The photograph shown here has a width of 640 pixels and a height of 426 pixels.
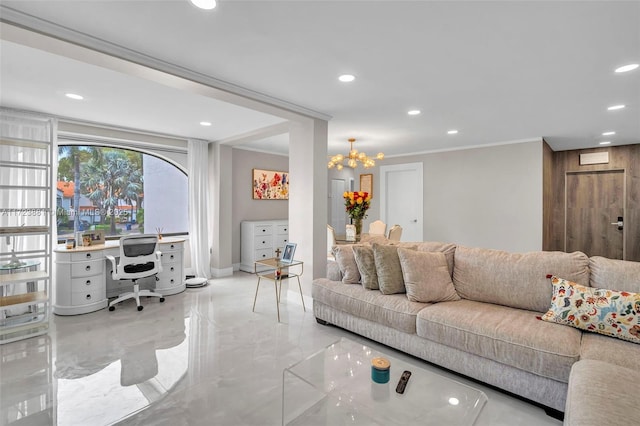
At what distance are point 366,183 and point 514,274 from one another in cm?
514

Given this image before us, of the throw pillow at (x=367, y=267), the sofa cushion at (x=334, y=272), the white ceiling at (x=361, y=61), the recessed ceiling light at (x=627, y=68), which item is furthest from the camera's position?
the sofa cushion at (x=334, y=272)

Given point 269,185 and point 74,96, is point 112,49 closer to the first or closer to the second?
point 74,96

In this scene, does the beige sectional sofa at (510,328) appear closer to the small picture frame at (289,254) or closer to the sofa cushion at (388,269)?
the sofa cushion at (388,269)

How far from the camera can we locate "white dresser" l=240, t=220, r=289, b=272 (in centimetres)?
586

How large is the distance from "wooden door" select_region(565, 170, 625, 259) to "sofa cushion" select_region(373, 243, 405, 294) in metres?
5.82

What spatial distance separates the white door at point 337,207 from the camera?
798cm

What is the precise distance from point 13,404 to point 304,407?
6.12ft

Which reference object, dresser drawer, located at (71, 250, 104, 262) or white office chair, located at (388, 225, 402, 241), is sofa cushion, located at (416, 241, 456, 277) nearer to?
white office chair, located at (388, 225, 402, 241)

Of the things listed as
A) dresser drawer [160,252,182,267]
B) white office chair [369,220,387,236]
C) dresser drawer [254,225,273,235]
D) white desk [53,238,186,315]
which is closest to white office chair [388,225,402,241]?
white office chair [369,220,387,236]

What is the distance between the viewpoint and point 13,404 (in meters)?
1.98

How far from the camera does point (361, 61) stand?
7.84 ft

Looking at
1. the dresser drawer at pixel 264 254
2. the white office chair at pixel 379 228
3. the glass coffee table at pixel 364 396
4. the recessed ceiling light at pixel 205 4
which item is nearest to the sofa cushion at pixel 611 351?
the glass coffee table at pixel 364 396

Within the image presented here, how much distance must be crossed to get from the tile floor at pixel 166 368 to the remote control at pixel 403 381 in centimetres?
50

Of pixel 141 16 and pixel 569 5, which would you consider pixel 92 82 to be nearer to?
pixel 141 16
